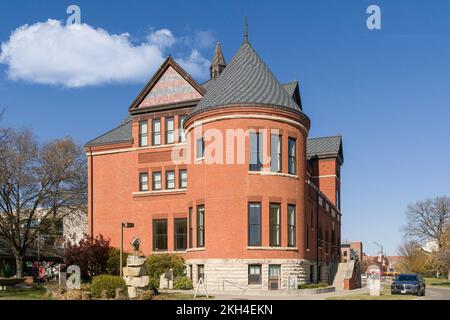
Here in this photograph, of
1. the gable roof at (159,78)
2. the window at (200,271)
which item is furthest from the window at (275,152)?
the gable roof at (159,78)

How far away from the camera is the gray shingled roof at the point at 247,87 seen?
36.0 m

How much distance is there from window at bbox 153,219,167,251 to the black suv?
17.5 metres

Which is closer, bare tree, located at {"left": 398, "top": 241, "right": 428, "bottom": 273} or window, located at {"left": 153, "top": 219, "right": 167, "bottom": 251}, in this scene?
window, located at {"left": 153, "top": 219, "right": 167, "bottom": 251}

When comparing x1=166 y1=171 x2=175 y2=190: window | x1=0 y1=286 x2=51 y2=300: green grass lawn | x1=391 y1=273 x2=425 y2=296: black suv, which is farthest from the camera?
x1=166 y1=171 x2=175 y2=190: window

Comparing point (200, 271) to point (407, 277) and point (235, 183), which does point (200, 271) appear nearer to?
point (235, 183)

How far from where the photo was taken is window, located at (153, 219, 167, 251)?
44.9 m

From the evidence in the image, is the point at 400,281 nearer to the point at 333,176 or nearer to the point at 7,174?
the point at 333,176

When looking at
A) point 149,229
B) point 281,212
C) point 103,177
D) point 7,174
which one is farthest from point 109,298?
point 7,174

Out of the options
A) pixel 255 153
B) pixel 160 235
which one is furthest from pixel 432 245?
pixel 255 153

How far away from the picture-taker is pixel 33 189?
56.8 meters

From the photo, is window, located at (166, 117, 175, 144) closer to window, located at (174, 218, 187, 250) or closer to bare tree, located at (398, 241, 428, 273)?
window, located at (174, 218, 187, 250)

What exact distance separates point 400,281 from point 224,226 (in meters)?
12.3

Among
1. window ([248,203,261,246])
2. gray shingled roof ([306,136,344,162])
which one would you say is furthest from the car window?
gray shingled roof ([306,136,344,162])

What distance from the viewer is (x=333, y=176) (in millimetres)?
56094
